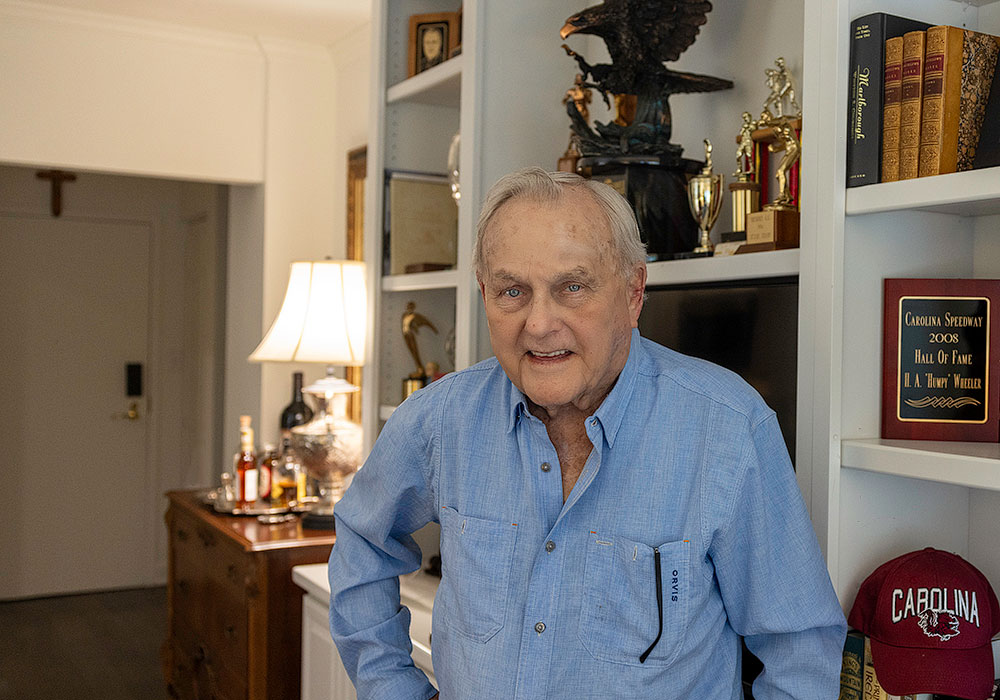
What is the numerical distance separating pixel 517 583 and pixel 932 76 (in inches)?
35.7

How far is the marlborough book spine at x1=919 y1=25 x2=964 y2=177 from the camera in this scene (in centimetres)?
135

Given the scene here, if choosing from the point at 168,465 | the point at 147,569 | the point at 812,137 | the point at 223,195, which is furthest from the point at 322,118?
the point at 812,137

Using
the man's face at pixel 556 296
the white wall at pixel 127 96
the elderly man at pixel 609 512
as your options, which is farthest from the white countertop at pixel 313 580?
the white wall at pixel 127 96

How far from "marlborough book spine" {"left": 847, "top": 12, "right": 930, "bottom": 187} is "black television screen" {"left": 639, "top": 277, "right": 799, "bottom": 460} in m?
0.24

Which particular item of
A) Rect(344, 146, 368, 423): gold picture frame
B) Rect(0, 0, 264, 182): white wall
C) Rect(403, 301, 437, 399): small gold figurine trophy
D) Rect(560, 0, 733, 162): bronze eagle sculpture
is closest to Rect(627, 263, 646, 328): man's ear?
Rect(560, 0, 733, 162): bronze eagle sculpture

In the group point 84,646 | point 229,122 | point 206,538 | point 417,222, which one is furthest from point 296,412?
point 84,646

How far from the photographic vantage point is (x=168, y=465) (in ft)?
18.8

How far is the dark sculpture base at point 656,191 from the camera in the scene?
1.93 meters

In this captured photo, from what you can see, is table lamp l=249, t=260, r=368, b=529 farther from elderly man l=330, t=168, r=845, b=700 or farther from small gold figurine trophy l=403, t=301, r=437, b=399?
elderly man l=330, t=168, r=845, b=700

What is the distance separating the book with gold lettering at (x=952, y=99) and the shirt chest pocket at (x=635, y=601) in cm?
64

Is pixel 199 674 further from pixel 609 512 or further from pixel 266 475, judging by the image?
pixel 609 512

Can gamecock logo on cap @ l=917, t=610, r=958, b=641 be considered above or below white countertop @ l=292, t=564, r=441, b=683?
above

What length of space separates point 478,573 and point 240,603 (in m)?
1.77

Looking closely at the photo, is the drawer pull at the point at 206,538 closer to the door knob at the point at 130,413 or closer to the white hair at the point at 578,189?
the white hair at the point at 578,189
